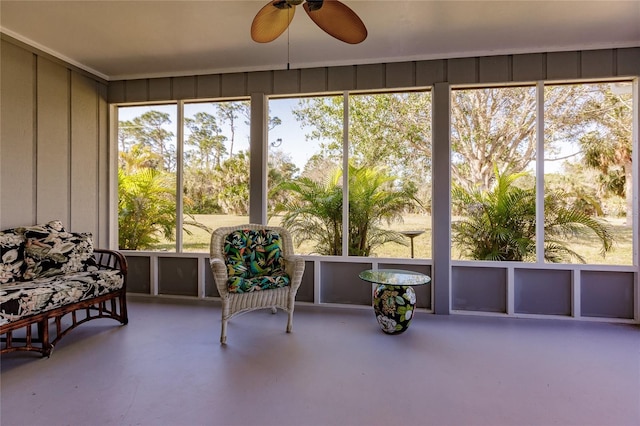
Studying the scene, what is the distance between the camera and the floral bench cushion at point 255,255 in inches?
108

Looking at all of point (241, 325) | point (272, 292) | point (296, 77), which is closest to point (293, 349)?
point (272, 292)

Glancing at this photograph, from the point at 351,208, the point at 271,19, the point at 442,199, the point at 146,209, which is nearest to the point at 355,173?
the point at 351,208

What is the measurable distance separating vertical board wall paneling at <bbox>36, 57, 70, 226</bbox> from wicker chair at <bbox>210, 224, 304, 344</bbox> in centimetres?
186

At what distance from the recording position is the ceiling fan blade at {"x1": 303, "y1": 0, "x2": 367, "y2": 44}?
1825 mm

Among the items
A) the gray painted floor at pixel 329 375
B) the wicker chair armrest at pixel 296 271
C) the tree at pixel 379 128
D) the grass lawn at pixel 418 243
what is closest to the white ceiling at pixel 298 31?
the tree at pixel 379 128

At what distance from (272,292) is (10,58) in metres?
3.21

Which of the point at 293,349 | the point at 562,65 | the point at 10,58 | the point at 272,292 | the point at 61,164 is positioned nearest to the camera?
the point at 293,349

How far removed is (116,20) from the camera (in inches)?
104

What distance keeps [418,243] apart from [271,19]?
247 cm

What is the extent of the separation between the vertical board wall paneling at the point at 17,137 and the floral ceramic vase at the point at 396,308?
11.3 ft

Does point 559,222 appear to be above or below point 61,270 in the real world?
above

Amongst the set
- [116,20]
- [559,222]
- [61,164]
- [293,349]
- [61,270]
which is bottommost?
[293,349]

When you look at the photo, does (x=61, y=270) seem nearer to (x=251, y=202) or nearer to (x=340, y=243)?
(x=251, y=202)

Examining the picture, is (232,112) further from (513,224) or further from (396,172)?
(513,224)
